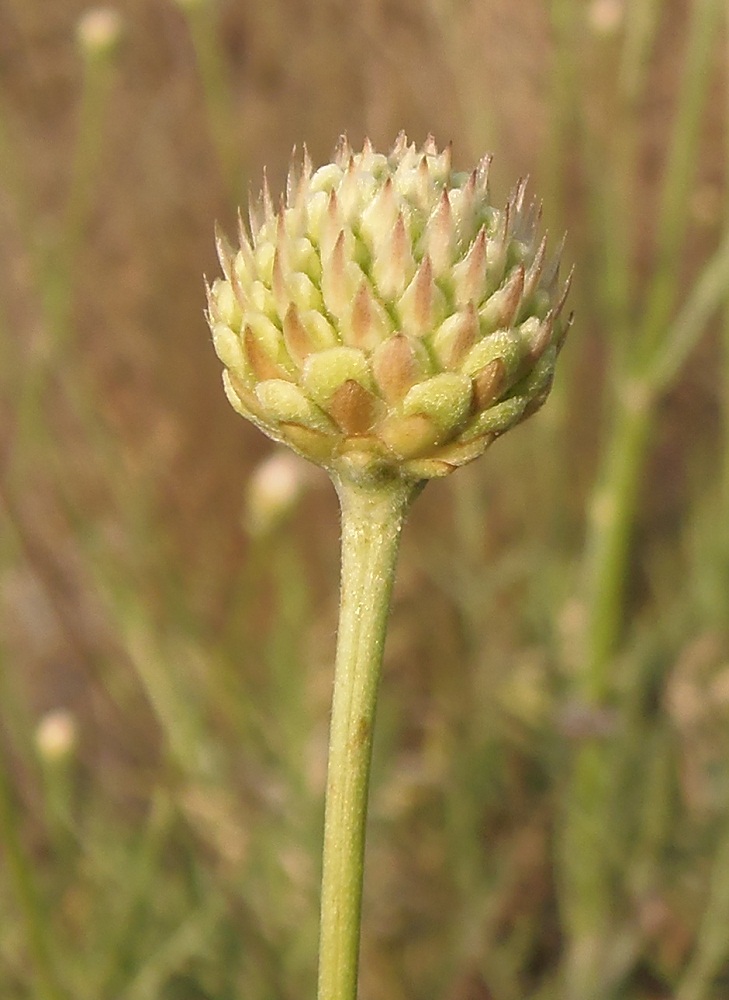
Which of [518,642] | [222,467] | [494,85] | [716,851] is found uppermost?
[494,85]

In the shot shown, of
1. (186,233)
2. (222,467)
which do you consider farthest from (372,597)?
(186,233)

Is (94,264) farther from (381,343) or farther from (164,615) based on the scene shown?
(381,343)

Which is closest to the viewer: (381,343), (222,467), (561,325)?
(381,343)

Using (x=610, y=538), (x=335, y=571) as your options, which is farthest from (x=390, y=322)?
(x=335, y=571)

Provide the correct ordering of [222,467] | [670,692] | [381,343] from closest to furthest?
[381,343]
[670,692]
[222,467]

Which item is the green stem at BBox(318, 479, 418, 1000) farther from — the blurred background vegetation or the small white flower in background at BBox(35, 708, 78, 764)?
the small white flower in background at BBox(35, 708, 78, 764)

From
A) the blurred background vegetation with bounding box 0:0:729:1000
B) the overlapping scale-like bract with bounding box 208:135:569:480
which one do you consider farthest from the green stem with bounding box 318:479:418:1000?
the blurred background vegetation with bounding box 0:0:729:1000
